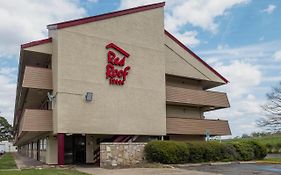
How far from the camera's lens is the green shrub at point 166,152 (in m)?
24.1

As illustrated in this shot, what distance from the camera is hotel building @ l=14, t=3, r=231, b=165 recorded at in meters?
25.2

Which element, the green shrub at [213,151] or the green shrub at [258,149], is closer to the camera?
the green shrub at [213,151]

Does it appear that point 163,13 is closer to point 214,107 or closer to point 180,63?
point 180,63

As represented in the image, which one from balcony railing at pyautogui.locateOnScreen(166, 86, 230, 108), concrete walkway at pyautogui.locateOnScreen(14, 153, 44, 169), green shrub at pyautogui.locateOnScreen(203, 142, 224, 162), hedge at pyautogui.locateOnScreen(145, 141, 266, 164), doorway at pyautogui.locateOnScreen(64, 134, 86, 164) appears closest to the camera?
hedge at pyautogui.locateOnScreen(145, 141, 266, 164)

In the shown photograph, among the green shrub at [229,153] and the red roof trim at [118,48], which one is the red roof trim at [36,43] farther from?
the green shrub at [229,153]

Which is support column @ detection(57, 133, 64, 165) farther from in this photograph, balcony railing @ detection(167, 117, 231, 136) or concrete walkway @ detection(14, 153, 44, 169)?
balcony railing @ detection(167, 117, 231, 136)

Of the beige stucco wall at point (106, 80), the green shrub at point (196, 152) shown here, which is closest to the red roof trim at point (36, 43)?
the beige stucco wall at point (106, 80)

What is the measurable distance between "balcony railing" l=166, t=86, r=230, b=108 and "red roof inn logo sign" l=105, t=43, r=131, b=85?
5463mm

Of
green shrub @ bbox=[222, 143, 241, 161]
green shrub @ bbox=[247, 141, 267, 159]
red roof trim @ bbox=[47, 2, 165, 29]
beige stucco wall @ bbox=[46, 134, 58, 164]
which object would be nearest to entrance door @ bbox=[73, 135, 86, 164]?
beige stucco wall @ bbox=[46, 134, 58, 164]

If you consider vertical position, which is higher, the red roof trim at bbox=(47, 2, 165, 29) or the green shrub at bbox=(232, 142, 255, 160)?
the red roof trim at bbox=(47, 2, 165, 29)

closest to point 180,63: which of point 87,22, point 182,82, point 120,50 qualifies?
point 182,82

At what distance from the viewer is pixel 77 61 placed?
25781 mm

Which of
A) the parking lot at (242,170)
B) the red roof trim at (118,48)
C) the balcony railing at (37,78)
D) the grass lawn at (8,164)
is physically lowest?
the grass lawn at (8,164)

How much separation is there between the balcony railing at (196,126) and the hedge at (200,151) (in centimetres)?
495
